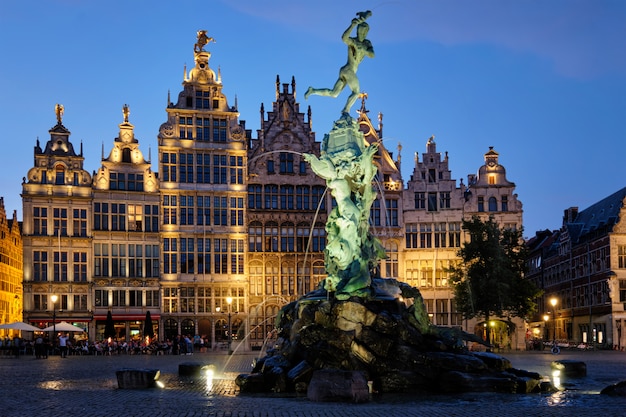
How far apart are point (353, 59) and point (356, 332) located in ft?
35.9

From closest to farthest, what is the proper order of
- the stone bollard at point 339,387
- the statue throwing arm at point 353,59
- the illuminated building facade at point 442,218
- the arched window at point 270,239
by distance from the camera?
the stone bollard at point 339,387 < the statue throwing arm at point 353,59 < the arched window at point 270,239 < the illuminated building facade at point 442,218

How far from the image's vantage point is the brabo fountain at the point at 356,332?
74.9 feet

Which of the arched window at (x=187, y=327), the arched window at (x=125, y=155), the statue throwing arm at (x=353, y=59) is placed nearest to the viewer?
the statue throwing arm at (x=353, y=59)

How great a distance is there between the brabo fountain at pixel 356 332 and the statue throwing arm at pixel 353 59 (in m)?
0.04

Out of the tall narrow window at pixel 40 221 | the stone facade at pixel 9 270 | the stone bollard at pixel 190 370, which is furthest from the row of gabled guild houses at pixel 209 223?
the stone bollard at pixel 190 370

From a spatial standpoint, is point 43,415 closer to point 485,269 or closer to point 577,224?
point 485,269

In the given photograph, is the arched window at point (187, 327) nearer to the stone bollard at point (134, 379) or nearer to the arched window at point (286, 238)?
the arched window at point (286, 238)

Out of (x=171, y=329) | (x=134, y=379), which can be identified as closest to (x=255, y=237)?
(x=171, y=329)

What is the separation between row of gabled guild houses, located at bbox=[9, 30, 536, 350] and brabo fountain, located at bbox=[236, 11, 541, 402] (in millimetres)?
29287

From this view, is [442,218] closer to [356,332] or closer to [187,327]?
[187,327]

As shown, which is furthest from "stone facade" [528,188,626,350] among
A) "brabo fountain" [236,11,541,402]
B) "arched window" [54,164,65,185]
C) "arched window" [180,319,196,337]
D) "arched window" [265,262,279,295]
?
"arched window" [54,164,65,185]

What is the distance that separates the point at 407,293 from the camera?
2847 centimetres

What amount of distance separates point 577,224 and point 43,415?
217 feet

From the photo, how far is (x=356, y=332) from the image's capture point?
2483 cm
